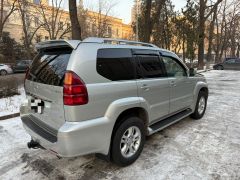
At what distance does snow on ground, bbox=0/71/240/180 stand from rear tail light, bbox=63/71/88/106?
46.7 inches

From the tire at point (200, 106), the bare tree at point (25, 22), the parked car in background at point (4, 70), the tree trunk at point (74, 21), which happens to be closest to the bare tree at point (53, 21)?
the bare tree at point (25, 22)

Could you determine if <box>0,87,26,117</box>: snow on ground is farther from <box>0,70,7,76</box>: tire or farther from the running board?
<box>0,70,7,76</box>: tire

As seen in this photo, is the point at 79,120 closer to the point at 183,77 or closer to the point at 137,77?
the point at 137,77

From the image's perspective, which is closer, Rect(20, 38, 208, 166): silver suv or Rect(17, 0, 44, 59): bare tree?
Rect(20, 38, 208, 166): silver suv

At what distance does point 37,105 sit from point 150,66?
1.96 meters

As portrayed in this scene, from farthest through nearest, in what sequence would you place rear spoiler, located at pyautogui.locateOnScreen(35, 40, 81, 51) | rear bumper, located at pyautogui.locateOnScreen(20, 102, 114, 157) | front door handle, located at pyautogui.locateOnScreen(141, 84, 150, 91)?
1. front door handle, located at pyautogui.locateOnScreen(141, 84, 150, 91)
2. rear spoiler, located at pyautogui.locateOnScreen(35, 40, 81, 51)
3. rear bumper, located at pyautogui.locateOnScreen(20, 102, 114, 157)

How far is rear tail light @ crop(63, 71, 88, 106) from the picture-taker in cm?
273

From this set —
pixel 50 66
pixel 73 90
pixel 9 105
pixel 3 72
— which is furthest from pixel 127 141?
pixel 3 72

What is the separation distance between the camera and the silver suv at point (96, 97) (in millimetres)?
2775

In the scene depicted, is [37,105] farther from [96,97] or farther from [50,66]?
[96,97]

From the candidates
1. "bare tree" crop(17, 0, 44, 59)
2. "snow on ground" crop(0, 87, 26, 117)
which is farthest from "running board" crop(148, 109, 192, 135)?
"bare tree" crop(17, 0, 44, 59)

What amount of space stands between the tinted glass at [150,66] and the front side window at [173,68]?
0.26 metres

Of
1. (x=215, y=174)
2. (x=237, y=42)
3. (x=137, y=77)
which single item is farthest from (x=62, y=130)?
(x=237, y=42)

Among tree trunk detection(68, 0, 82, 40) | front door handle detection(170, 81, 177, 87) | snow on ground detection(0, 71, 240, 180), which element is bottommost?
snow on ground detection(0, 71, 240, 180)
